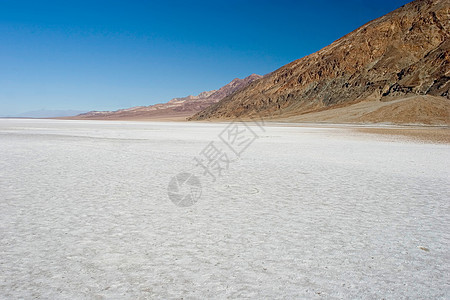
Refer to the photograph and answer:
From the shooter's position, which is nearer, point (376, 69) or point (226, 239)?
point (226, 239)

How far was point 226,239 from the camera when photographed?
3.97 m

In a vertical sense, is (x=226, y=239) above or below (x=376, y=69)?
below

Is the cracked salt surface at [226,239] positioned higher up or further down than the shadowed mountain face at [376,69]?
further down

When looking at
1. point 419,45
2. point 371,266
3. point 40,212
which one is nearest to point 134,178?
point 40,212

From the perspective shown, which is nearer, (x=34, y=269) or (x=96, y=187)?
(x=34, y=269)

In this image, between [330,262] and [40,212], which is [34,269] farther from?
[330,262]

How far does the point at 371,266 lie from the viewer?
130 inches

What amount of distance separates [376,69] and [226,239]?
7677 centimetres

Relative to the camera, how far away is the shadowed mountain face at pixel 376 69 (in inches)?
2411

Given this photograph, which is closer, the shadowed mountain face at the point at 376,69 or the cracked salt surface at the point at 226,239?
the cracked salt surface at the point at 226,239

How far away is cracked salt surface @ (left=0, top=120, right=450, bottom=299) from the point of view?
289 cm

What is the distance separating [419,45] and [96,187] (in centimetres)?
7670

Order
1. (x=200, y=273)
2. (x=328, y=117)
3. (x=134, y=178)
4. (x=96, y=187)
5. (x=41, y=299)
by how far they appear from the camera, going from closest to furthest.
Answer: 1. (x=41, y=299)
2. (x=200, y=273)
3. (x=96, y=187)
4. (x=134, y=178)
5. (x=328, y=117)

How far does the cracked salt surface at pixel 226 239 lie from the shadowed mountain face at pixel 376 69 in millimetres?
50341
